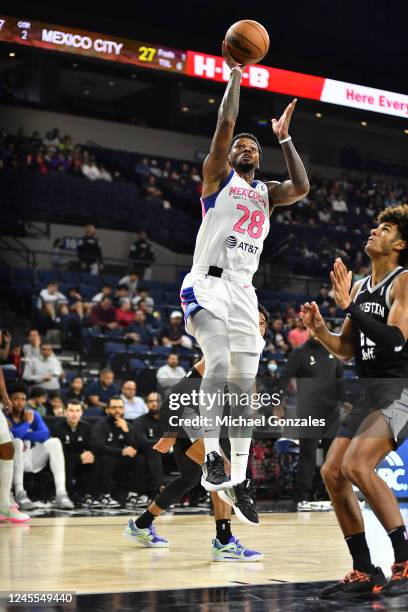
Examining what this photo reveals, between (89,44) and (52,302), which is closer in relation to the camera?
(52,302)

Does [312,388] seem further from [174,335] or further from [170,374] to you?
[174,335]

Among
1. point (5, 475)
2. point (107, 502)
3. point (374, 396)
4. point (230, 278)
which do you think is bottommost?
point (107, 502)

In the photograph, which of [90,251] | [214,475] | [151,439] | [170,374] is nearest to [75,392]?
[170,374]

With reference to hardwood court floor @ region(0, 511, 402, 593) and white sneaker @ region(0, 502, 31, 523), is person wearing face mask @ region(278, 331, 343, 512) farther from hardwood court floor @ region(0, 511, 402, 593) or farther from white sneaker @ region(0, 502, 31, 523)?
white sneaker @ region(0, 502, 31, 523)

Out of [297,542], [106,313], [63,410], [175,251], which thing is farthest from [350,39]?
[297,542]

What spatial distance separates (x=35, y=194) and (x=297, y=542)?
12681 millimetres

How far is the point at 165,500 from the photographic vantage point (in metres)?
6.77

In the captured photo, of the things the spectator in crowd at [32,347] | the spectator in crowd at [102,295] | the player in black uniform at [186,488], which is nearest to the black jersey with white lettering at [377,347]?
the player in black uniform at [186,488]

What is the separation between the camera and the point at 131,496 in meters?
11.0

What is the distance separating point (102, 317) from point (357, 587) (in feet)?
34.7

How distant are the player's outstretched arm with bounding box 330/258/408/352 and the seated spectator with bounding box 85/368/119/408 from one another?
25.1 feet

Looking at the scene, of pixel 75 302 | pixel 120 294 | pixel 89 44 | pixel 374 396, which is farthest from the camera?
pixel 89 44

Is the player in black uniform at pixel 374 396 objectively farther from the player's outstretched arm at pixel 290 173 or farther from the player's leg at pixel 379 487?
the player's outstretched arm at pixel 290 173

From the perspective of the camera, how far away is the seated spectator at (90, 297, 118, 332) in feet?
48.3
